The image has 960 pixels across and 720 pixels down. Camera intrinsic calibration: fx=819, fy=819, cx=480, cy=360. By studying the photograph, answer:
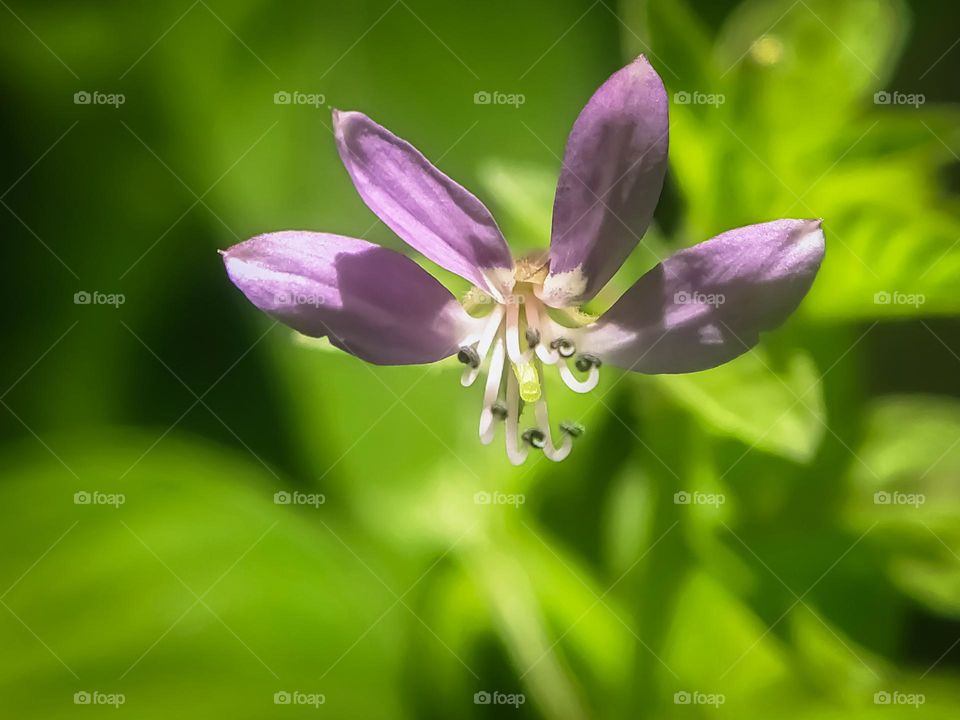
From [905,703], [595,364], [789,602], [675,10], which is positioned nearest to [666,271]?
[595,364]

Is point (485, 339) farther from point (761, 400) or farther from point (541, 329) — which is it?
point (761, 400)

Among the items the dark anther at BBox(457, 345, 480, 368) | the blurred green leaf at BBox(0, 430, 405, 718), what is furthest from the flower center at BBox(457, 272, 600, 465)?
the blurred green leaf at BBox(0, 430, 405, 718)

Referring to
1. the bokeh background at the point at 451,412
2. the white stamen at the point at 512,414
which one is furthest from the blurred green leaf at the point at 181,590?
the white stamen at the point at 512,414

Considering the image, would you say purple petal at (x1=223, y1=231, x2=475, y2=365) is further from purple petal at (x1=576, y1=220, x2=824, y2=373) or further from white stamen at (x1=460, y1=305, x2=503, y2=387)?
purple petal at (x1=576, y1=220, x2=824, y2=373)

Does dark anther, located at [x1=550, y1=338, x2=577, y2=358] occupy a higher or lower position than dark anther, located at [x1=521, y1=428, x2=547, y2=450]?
higher

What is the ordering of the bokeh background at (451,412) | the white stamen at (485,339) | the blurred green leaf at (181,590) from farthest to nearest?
1. the blurred green leaf at (181,590)
2. the bokeh background at (451,412)
3. the white stamen at (485,339)

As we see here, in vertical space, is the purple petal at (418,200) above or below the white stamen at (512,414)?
above

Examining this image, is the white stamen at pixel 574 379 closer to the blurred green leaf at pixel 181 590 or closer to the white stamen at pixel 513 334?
the white stamen at pixel 513 334
